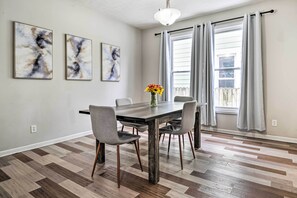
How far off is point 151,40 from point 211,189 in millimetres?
4136

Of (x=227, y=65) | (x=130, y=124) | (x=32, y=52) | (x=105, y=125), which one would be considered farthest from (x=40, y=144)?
(x=227, y=65)

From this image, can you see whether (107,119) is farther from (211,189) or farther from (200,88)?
(200,88)

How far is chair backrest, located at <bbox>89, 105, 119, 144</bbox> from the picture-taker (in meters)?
1.85

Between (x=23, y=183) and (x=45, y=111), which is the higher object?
(x=45, y=111)

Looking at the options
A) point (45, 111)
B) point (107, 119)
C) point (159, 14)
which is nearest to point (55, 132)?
point (45, 111)

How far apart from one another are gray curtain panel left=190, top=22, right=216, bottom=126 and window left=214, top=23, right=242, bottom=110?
0.60 ft

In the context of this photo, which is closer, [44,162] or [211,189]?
[211,189]

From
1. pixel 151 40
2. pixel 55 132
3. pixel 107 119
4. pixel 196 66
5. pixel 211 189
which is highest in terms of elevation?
pixel 151 40

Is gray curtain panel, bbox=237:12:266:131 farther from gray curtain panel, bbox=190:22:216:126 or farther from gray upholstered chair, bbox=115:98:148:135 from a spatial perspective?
gray upholstered chair, bbox=115:98:148:135

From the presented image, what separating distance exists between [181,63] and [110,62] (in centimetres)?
173

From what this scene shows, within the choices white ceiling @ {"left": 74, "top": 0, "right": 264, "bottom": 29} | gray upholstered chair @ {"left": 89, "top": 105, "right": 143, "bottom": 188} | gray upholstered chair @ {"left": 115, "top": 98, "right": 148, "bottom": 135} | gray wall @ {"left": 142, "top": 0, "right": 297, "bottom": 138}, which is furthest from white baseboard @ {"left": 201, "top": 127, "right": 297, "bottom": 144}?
gray upholstered chair @ {"left": 89, "top": 105, "right": 143, "bottom": 188}

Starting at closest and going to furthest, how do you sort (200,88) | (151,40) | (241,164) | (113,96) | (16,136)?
(241,164)
(16,136)
(200,88)
(113,96)
(151,40)

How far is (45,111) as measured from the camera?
3.22 metres

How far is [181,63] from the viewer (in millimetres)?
4652
